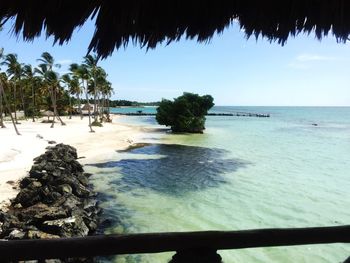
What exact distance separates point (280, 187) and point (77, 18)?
59.4ft

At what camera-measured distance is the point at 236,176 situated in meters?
21.8

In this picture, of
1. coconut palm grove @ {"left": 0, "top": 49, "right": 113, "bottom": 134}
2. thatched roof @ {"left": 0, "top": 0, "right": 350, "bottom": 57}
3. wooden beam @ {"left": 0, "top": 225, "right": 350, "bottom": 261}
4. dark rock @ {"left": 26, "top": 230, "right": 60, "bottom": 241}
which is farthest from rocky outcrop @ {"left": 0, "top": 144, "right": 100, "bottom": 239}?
coconut palm grove @ {"left": 0, "top": 49, "right": 113, "bottom": 134}

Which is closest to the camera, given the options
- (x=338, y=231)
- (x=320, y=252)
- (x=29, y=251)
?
(x=29, y=251)

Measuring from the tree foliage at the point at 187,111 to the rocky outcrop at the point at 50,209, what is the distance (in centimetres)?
3390

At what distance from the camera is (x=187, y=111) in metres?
52.0

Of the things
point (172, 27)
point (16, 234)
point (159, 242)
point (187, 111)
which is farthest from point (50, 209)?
point (187, 111)

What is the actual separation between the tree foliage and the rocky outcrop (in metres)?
33.9

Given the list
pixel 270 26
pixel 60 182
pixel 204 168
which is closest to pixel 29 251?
pixel 270 26

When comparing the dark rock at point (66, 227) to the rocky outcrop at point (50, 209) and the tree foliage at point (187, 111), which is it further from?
the tree foliage at point (187, 111)

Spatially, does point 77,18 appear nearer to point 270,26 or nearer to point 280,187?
point 270,26

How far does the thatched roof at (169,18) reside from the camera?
3064 millimetres

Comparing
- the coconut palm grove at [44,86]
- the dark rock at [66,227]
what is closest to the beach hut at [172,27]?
the dark rock at [66,227]

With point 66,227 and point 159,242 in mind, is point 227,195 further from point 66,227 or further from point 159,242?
point 159,242

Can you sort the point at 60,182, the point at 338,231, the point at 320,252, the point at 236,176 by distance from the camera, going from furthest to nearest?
1. the point at 236,176
2. the point at 60,182
3. the point at 320,252
4. the point at 338,231
